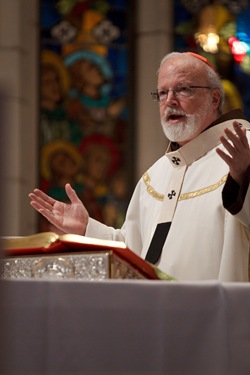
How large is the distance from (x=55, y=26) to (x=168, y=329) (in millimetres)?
6946

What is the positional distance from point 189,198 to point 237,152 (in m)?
0.88

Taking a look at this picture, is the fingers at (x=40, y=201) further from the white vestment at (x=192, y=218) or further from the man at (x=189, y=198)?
the white vestment at (x=192, y=218)

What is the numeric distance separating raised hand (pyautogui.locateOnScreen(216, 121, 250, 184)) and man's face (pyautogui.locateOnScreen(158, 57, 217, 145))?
0.92m

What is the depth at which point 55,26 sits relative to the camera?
9.51 meters

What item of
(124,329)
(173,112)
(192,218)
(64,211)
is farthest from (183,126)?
(124,329)

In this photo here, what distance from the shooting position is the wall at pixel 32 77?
8.91m

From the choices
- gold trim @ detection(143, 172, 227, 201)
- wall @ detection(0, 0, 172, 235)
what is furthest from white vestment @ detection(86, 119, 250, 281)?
wall @ detection(0, 0, 172, 235)

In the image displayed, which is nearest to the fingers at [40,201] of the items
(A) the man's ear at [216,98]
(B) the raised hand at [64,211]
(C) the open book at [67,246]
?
(B) the raised hand at [64,211]

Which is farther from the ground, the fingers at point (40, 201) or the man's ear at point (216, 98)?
the man's ear at point (216, 98)

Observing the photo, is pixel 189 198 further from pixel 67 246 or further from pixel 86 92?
pixel 86 92

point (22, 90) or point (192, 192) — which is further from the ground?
point (22, 90)

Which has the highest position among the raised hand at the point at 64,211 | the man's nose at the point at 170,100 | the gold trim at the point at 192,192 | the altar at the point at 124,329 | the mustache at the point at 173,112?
the man's nose at the point at 170,100

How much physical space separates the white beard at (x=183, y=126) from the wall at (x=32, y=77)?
13.4 ft

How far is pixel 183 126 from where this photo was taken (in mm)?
4789
